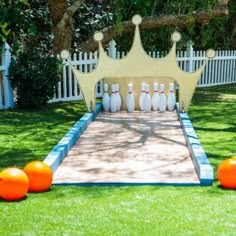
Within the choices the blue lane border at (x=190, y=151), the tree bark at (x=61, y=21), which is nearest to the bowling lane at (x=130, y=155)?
the blue lane border at (x=190, y=151)

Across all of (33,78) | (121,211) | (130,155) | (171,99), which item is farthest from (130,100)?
(121,211)

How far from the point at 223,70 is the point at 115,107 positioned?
8.10 m

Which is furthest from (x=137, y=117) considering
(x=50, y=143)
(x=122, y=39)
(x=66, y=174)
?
(x=122, y=39)

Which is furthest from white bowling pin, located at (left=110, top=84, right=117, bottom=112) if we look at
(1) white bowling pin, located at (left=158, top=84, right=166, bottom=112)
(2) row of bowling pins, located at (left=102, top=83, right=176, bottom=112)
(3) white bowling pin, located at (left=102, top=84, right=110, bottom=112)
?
(1) white bowling pin, located at (left=158, top=84, right=166, bottom=112)

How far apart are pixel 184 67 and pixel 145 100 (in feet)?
19.6

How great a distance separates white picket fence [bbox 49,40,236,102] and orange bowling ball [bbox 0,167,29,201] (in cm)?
745

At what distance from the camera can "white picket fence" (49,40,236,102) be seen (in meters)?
11.9

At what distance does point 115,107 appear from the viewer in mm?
9570

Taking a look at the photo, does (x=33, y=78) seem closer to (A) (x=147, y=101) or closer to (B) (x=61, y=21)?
(B) (x=61, y=21)

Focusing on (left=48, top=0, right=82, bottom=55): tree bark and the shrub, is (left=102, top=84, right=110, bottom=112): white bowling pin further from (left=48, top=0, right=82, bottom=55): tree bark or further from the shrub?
(left=48, top=0, right=82, bottom=55): tree bark

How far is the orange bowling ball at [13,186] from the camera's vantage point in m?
4.17

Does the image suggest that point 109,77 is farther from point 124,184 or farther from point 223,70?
point 223,70

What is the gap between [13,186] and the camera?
4160mm

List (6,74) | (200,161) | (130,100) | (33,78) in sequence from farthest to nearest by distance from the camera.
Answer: (6,74)
(33,78)
(130,100)
(200,161)
